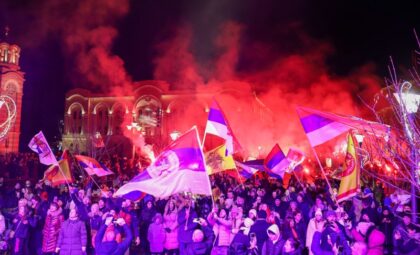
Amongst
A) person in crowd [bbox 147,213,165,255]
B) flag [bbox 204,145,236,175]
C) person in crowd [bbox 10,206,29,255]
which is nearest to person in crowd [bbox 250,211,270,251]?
person in crowd [bbox 147,213,165,255]

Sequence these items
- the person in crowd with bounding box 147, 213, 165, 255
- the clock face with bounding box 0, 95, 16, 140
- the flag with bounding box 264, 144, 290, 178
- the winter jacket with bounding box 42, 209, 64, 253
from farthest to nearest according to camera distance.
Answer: the clock face with bounding box 0, 95, 16, 140 < the flag with bounding box 264, 144, 290, 178 < the person in crowd with bounding box 147, 213, 165, 255 < the winter jacket with bounding box 42, 209, 64, 253

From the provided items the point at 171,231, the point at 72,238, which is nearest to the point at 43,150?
the point at 72,238

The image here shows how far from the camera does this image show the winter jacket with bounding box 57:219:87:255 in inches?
329

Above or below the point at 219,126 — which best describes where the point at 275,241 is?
below

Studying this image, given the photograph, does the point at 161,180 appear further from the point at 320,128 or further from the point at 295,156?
the point at 295,156

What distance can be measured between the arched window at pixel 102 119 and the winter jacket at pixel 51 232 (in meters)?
37.9

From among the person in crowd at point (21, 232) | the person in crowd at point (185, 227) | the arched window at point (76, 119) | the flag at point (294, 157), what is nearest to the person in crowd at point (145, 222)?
the person in crowd at point (185, 227)

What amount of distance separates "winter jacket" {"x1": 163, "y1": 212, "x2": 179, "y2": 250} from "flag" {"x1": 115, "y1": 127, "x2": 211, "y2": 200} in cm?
147

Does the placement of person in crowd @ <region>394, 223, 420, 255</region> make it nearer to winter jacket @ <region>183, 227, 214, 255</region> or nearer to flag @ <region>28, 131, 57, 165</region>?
winter jacket @ <region>183, 227, 214, 255</region>

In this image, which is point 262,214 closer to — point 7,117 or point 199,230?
point 199,230

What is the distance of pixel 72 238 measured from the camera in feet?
27.4

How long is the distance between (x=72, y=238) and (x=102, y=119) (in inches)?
1574

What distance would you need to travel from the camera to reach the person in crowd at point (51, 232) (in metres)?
9.17

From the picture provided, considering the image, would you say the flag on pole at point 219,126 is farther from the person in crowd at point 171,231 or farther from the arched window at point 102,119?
the arched window at point 102,119
